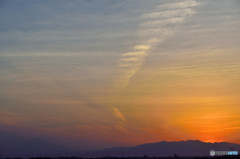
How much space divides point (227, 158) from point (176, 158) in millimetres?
9071

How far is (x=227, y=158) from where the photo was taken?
63344 millimetres

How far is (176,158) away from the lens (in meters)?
65.7

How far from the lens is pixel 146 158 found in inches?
2635

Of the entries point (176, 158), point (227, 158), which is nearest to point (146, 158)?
point (176, 158)

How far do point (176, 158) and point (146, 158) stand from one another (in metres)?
5.62

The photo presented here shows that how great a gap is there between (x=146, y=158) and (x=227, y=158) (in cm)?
1469

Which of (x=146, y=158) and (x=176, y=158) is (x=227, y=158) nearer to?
(x=176, y=158)
